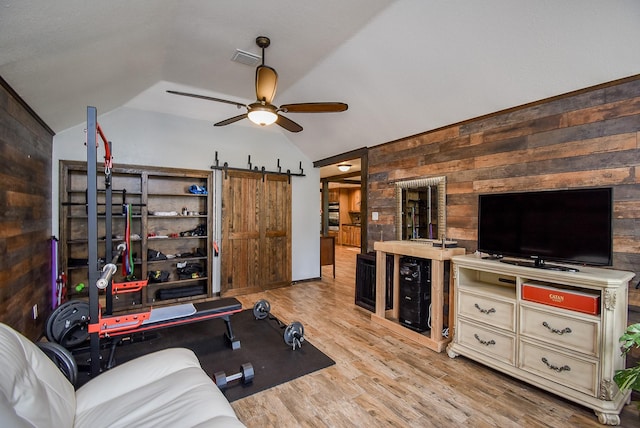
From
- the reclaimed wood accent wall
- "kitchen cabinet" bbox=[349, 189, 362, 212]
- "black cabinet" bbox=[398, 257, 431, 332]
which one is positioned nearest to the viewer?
the reclaimed wood accent wall

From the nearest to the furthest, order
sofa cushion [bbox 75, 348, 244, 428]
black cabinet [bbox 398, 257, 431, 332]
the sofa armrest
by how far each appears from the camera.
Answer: sofa cushion [bbox 75, 348, 244, 428]
the sofa armrest
black cabinet [bbox 398, 257, 431, 332]

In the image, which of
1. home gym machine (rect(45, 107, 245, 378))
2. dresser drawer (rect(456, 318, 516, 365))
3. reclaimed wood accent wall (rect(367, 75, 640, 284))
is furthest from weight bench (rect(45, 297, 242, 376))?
reclaimed wood accent wall (rect(367, 75, 640, 284))

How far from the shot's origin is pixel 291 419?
200 centimetres

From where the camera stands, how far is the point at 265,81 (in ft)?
8.70

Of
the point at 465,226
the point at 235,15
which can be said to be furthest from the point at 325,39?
the point at 465,226

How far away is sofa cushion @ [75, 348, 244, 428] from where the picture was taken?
4.18 feet

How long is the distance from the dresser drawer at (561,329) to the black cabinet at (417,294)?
106cm

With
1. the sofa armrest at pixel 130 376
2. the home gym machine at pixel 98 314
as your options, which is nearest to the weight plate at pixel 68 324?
the home gym machine at pixel 98 314

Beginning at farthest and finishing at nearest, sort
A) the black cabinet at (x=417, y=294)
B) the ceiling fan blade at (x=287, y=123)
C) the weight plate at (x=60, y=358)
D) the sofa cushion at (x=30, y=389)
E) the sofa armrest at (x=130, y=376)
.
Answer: the black cabinet at (x=417, y=294) → the ceiling fan blade at (x=287, y=123) → the weight plate at (x=60, y=358) → the sofa armrest at (x=130, y=376) → the sofa cushion at (x=30, y=389)

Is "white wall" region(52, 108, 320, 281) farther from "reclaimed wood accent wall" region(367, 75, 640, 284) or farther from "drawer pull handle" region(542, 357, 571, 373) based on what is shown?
"drawer pull handle" region(542, 357, 571, 373)

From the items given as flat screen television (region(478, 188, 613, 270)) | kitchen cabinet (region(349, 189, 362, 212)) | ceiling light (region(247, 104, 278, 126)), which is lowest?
flat screen television (region(478, 188, 613, 270))

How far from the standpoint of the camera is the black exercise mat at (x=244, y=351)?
251 centimetres

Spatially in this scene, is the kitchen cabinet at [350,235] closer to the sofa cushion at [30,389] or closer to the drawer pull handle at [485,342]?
the drawer pull handle at [485,342]

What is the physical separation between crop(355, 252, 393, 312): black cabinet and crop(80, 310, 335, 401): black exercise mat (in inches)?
52.1
